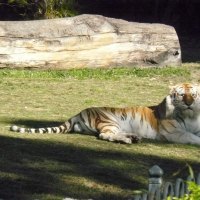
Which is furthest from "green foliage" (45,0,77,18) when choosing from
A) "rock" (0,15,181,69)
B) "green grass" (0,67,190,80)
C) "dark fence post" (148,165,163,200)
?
"dark fence post" (148,165,163,200)

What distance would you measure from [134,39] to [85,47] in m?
1.21

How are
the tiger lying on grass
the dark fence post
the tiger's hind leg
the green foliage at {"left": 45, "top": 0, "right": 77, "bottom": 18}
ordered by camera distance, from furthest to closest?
the green foliage at {"left": 45, "top": 0, "right": 77, "bottom": 18} < the tiger lying on grass < the tiger's hind leg < the dark fence post

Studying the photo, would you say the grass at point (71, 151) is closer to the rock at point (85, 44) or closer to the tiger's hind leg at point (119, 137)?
the tiger's hind leg at point (119, 137)

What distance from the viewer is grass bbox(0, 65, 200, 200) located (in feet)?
25.9

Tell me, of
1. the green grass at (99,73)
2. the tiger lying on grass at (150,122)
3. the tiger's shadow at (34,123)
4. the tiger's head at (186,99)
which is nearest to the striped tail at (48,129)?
the tiger lying on grass at (150,122)

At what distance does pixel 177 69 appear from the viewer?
1828 centimetres

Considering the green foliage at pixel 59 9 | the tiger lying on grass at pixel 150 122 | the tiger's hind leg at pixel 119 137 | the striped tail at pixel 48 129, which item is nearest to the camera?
the tiger's hind leg at pixel 119 137

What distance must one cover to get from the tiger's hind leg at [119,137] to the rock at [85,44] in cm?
733

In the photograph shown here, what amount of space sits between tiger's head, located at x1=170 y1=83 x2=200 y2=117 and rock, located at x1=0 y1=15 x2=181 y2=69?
295 inches

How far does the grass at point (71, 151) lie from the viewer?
7.90 m

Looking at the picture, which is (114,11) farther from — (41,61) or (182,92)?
(182,92)

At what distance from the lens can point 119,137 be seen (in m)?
10.3

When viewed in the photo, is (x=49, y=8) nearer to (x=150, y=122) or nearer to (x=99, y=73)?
(x=99, y=73)

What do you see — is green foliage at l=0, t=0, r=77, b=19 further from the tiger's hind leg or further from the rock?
the tiger's hind leg
